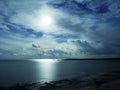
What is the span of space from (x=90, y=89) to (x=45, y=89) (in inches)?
352

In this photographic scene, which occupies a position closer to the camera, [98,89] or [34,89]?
[98,89]

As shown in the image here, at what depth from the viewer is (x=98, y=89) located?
31.0 metres

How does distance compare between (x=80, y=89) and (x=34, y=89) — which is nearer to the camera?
(x=80, y=89)

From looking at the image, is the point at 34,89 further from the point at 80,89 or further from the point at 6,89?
the point at 80,89

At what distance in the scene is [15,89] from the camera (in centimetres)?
3366

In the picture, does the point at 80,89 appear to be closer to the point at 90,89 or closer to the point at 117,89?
the point at 90,89

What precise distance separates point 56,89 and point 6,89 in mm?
10553

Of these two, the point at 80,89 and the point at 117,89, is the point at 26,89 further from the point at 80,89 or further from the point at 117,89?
the point at 117,89

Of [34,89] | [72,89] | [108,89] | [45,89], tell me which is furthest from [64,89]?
[108,89]

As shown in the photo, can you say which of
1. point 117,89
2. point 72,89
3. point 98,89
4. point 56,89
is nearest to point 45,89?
point 56,89

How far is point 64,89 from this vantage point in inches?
1259

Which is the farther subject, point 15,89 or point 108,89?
point 15,89

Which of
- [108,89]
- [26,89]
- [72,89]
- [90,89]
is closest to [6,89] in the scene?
[26,89]

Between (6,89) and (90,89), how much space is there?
56.7ft
